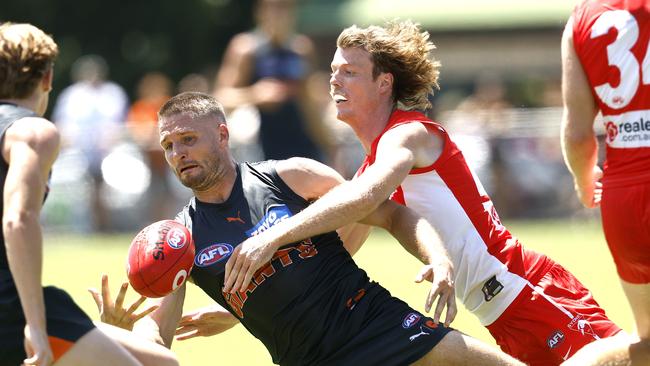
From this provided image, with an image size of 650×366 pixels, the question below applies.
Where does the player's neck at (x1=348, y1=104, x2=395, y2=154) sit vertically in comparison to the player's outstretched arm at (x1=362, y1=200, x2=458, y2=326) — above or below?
above

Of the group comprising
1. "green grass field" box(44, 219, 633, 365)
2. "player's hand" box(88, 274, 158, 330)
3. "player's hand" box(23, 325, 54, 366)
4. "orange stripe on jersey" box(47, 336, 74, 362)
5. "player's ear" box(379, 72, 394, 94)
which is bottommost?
"green grass field" box(44, 219, 633, 365)

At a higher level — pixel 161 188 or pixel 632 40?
pixel 632 40

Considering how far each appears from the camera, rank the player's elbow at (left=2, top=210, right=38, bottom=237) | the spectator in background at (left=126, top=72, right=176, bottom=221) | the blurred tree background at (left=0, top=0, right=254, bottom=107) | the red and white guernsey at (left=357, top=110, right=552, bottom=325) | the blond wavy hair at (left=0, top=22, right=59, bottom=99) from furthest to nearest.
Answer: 1. the blurred tree background at (left=0, top=0, right=254, bottom=107)
2. the spectator in background at (left=126, top=72, right=176, bottom=221)
3. the red and white guernsey at (left=357, top=110, right=552, bottom=325)
4. the blond wavy hair at (left=0, top=22, right=59, bottom=99)
5. the player's elbow at (left=2, top=210, right=38, bottom=237)

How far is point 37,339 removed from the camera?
14.8 ft

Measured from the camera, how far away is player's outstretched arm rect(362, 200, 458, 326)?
499cm

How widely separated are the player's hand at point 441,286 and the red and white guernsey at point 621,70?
85cm

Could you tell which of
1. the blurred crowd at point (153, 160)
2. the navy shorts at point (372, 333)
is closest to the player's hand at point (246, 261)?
the navy shorts at point (372, 333)

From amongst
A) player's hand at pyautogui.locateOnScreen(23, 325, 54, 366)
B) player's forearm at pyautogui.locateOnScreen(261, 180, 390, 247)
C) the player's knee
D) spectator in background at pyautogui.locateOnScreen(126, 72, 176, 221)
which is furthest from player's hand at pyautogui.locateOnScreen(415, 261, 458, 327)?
spectator in background at pyautogui.locateOnScreen(126, 72, 176, 221)

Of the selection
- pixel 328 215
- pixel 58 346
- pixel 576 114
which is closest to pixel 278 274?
pixel 328 215

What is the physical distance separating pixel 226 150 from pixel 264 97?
20.5ft

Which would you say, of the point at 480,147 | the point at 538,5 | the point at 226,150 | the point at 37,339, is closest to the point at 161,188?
the point at 480,147

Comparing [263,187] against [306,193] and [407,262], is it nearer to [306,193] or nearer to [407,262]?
[306,193]

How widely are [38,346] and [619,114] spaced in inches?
101

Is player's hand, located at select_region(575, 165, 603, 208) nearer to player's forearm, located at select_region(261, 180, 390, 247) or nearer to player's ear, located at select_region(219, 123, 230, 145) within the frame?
player's forearm, located at select_region(261, 180, 390, 247)
